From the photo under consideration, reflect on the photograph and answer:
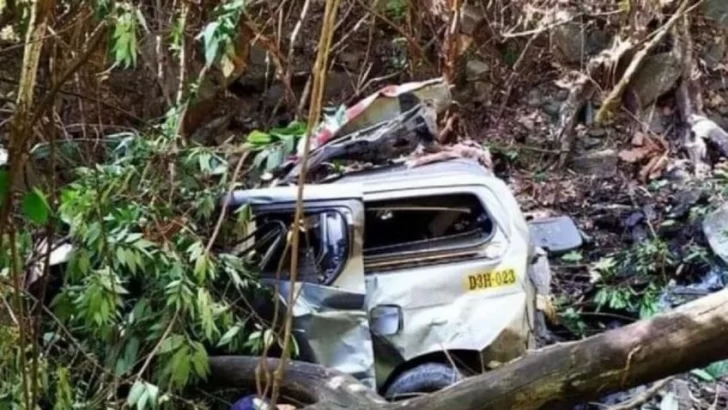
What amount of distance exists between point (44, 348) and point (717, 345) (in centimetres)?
252

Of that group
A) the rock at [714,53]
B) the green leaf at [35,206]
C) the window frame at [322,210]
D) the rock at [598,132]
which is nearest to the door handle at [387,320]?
the window frame at [322,210]

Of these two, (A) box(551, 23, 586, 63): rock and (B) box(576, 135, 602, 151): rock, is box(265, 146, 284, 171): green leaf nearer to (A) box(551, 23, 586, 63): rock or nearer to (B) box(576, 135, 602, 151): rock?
(B) box(576, 135, 602, 151): rock

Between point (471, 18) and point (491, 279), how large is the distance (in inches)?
241

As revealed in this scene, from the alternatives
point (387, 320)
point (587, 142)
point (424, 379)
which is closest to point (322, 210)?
point (387, 320)

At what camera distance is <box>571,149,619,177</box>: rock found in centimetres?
987

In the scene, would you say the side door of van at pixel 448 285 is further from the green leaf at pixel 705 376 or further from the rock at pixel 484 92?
the rock at pixel 484 92

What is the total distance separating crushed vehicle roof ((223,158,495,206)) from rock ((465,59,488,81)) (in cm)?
540

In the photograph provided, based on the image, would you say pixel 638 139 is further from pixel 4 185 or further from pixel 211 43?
pixel 4 185

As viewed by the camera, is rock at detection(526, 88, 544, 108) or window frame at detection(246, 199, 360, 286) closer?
window frame at detection(246, 199, 360, 286)

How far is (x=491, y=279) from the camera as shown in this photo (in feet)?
15.5

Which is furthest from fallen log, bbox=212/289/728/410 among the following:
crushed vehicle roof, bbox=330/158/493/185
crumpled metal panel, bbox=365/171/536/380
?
crushed vehicle roof, bbox=330/158/493/185

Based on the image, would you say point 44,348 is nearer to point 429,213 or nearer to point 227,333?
point 227,333

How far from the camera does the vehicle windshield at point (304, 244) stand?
4574 millimetres

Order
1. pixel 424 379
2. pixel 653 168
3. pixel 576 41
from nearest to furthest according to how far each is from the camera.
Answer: pixel 424 379 → pixel 653 168 → pixel 576 41
